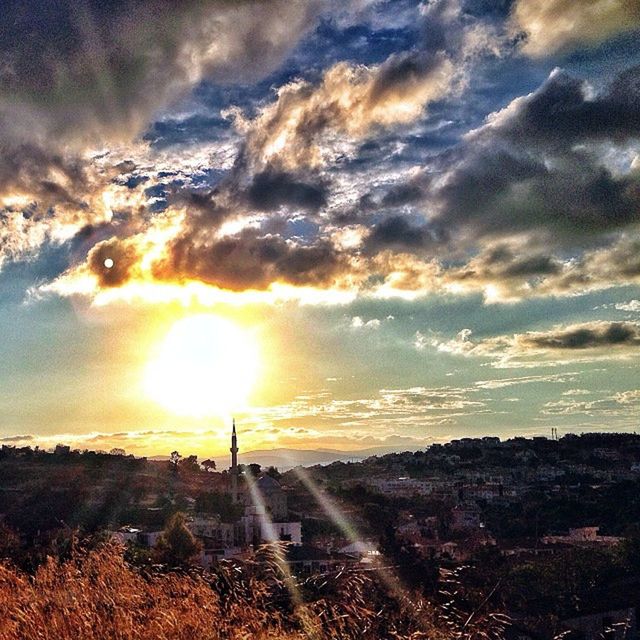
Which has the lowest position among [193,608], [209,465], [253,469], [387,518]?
[387,518]

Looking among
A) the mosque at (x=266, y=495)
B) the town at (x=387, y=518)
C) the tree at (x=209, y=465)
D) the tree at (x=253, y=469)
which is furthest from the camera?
the tree at (x=209, y=465)

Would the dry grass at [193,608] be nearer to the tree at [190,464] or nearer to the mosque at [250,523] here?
the mosque at [250,523]

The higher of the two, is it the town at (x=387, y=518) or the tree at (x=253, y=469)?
the tree at (x=253, y=469)

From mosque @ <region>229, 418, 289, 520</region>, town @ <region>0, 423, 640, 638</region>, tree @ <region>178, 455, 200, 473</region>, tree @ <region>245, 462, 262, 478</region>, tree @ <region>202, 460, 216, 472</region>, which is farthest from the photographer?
tree @ <region>202, 460, 216, 472</region>

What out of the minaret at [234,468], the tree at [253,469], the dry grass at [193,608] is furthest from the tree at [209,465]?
the dry grass at [193,608]

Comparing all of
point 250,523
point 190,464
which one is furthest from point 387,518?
point 190,464

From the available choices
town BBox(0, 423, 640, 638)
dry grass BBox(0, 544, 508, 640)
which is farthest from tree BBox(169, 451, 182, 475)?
dry grass BBox(0, 544, 508, 640)

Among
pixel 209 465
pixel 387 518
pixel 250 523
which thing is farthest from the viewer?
pixel 209 465

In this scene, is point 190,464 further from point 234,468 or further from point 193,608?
point 193,608

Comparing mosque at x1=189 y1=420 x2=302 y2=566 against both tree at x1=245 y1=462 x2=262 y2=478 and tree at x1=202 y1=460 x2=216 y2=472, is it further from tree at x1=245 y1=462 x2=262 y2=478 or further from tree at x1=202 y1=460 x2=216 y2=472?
tree at x1=202 y1=460 x2=216 y2=472

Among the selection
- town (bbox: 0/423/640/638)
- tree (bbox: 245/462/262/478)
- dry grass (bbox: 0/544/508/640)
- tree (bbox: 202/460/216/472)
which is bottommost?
town (bbox: 0/423/640/638)
